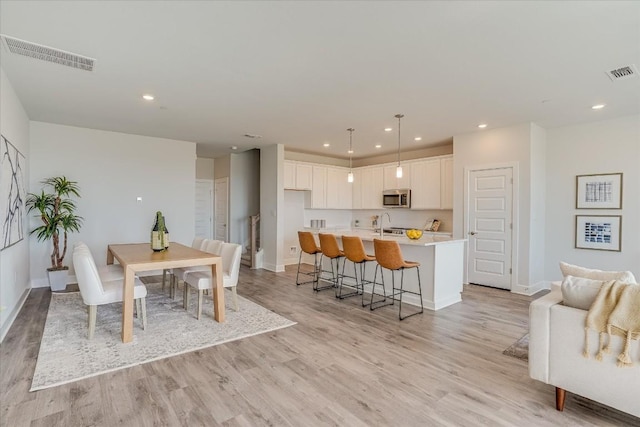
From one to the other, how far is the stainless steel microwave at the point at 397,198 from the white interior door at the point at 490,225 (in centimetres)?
142

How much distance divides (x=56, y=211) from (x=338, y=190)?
5342 millimetres

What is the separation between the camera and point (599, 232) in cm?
488

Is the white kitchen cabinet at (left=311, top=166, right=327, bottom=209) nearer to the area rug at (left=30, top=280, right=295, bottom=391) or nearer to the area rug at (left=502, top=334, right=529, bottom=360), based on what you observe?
the area rug at (left=30, top=280, right=295, bottom=391)

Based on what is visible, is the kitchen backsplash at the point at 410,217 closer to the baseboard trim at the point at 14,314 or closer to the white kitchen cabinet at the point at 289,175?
the white kitchen cabinet at the point at 289,175

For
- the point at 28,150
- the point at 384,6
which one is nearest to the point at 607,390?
the point at 384,6

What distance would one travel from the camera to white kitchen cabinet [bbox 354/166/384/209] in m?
7.56

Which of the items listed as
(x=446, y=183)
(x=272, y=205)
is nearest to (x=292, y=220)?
(x=272, y=205)

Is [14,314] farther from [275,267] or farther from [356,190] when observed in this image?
[356,190]

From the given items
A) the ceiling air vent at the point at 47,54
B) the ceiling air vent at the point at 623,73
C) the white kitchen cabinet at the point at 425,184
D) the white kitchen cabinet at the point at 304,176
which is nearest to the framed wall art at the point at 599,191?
the ceiling air vent at the point at 623,73

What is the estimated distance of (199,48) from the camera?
2754 millimetres

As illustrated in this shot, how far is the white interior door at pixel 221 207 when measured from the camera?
7.96 meters

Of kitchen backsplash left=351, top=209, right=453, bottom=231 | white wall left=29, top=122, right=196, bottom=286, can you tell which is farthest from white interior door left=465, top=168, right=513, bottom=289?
white wall left=29, top=122, right=196, bottom=286

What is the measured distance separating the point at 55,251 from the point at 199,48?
4167mm

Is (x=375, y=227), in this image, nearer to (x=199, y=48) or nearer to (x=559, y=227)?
(x=559, y=227)
